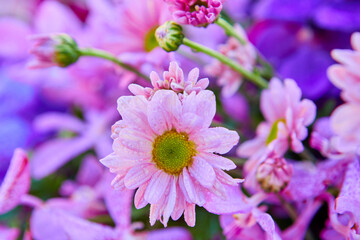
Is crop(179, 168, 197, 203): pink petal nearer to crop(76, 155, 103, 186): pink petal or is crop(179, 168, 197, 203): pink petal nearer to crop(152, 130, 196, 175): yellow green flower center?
crop(152, 130, 196, 175): yellow green flower center

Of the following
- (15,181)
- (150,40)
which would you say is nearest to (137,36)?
(150,40)

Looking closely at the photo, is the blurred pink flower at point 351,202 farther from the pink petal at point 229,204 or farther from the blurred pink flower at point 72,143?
the blurred pink flower at point 72,143

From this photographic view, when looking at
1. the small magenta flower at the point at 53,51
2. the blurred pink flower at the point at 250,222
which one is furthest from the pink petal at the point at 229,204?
the small magenta flower at the point at 53,51

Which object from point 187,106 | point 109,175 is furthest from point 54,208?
point 187,106

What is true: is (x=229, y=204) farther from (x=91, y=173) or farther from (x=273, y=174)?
(x=91, y=173)

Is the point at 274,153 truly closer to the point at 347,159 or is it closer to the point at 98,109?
the point at 347,159

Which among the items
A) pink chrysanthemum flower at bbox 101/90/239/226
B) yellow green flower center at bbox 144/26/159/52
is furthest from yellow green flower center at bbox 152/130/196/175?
yellow green flower center at bbox 144/26/159/52
